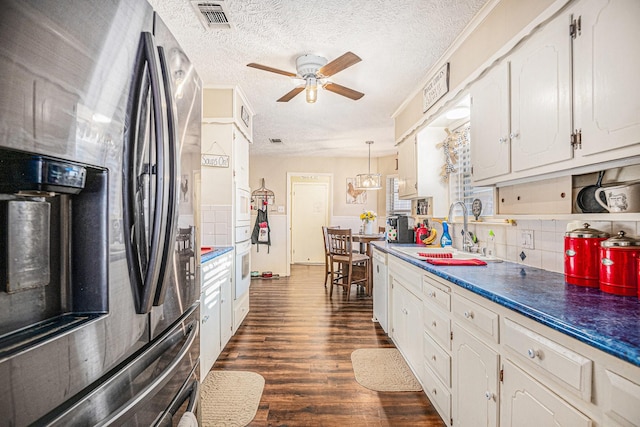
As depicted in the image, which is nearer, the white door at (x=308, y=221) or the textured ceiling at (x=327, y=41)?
the textured ceiling at (x=327, y=41)

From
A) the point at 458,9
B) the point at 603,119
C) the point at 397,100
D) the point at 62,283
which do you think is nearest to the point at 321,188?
the point at 397,100

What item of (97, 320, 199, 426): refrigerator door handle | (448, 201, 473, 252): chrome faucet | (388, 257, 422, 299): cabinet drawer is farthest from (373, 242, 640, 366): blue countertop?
(97, 320, 199, 426): refrigerator door handle

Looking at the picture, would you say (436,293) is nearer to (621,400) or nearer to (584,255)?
(584,255)

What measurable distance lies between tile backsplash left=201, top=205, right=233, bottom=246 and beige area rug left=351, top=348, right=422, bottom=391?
1650 mm

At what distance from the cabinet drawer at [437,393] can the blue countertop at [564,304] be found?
0.66 meters

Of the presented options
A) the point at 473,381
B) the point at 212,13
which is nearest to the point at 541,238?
the point at 473,381

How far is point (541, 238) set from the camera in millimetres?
1822

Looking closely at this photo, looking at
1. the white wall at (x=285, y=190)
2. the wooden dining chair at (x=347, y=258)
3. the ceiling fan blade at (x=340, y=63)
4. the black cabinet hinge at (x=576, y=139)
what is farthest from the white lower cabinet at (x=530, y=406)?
the white wall at (x=285, y=190)

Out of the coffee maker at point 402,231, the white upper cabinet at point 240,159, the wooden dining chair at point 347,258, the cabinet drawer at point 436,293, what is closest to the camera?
the cabinet drawer at point 436,293

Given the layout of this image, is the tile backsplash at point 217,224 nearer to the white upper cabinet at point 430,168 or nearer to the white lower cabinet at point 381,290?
the white lower cabinet at point 381,290

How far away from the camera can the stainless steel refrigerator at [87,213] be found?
1.66 feet

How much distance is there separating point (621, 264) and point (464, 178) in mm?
1882

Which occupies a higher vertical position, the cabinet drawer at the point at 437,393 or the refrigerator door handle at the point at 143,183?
the refrigerator door handle at the point at 143,183

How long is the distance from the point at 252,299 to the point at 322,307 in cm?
109
